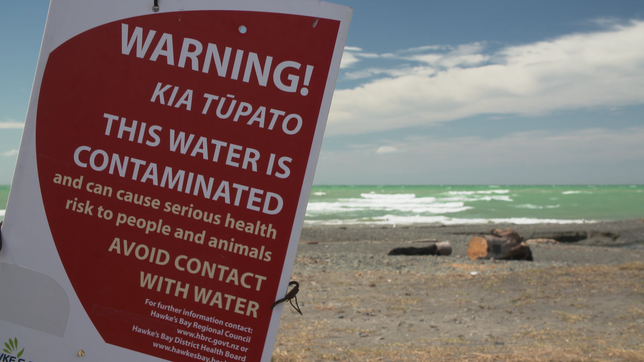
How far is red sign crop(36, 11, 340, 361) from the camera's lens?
1.45 meters

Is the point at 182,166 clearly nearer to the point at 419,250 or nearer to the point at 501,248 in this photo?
the point at 501,248

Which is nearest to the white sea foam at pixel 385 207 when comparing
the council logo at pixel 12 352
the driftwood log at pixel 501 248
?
the driftwood log at pixel 501 248

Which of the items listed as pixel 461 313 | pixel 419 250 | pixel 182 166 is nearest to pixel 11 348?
pixel 182 166

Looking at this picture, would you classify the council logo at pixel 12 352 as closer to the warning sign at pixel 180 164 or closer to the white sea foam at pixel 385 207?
the warning sign at pixel 180 164

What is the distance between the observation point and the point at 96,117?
4.87 feet

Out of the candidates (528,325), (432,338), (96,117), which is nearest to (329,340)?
(432,338)

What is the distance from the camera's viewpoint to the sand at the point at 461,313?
4.10 meters

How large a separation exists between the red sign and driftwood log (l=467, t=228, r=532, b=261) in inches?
417

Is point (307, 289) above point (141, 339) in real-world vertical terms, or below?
below

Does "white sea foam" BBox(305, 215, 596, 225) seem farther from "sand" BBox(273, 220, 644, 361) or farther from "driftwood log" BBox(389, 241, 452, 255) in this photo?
"sand" BBox(273, 220, 644, 361)

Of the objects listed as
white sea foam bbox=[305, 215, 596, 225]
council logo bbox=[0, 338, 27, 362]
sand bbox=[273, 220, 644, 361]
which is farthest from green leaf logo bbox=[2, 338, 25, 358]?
white sea foam bbox=[305, 215, 596, 225]

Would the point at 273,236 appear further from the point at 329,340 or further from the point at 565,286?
the point at 565,286

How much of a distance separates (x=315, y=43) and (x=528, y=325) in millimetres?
4968

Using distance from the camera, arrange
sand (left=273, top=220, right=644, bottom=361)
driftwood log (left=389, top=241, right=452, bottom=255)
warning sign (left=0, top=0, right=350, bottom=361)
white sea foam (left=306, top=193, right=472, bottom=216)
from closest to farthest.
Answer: warning sign (left=0, top=0, right=350, bottom=361) < sand (left=273, top=220, right=644, bottom=361) < driftwood log (left=389, top=241, right=452, bottom=255) < white sea foam (left=306, top=193, right=472, bottom=216)
